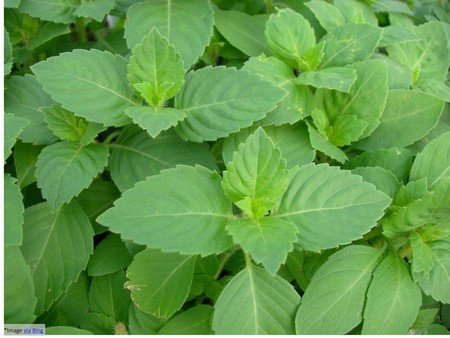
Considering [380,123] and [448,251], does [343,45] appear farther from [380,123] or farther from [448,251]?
[448,251]

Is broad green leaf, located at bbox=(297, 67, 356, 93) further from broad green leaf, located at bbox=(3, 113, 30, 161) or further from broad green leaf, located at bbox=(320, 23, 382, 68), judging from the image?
broad green leaf, located at bbox=(3, 113, 30, 161)

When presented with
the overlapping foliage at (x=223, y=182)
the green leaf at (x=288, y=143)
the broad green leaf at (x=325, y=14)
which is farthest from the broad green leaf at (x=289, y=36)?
the green leaf at (x=288, y=143)

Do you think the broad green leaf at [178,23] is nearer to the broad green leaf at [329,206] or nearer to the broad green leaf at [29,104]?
the broad green leaf at [29,104]

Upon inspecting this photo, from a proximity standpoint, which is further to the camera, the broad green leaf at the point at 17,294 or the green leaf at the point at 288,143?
the green leaf at the point at 288,143

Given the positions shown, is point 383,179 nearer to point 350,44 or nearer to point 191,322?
point 350,44

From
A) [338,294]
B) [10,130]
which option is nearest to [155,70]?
[10,130]
